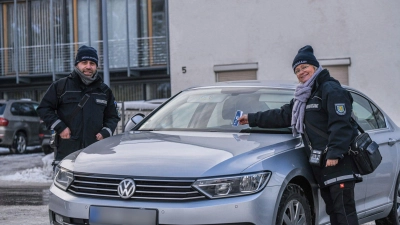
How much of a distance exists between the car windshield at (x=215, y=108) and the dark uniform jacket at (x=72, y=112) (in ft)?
1.85

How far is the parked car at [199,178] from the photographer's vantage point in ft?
15.5

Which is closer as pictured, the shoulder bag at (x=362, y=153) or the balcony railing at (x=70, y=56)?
the shoulder bag at (x=362, y=153)

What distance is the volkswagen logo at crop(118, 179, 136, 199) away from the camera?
4809 millimetres

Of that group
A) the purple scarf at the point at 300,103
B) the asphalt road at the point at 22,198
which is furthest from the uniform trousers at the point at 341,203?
the asphalt road at the point at 22,198

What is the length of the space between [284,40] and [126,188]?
656 inches

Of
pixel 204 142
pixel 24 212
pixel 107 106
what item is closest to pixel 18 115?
pixel 24 212

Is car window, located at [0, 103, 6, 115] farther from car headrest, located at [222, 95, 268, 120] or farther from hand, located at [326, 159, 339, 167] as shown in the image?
hand, located at [326, 159, 339, 167]

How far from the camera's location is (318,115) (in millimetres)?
5570

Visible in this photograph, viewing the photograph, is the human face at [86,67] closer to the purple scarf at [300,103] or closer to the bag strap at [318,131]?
the purple scarf at [300,103]

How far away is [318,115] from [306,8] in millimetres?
15618

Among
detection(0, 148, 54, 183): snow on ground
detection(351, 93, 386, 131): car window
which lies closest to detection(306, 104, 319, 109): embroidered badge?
detection(351, 93, 386, 131): car window

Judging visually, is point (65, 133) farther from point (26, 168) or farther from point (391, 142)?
point (26, 168)

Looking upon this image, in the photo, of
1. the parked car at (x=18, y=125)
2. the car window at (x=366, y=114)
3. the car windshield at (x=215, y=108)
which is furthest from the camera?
the parked car at (x=18, y=125)

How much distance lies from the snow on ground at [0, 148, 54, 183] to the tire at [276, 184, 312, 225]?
8.70 metres
